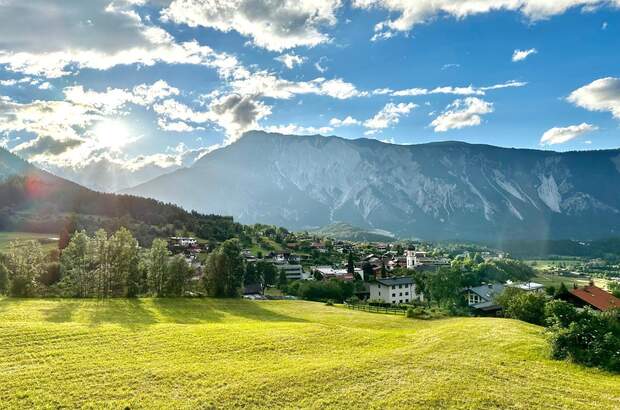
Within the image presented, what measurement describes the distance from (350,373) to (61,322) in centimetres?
3628

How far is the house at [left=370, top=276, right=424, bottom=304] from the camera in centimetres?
13150

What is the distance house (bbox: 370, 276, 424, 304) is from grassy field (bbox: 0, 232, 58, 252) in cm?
12006

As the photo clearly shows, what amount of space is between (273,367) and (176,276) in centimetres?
5125

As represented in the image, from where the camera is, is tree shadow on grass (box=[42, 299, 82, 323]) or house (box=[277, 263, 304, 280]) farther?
house (box=[277, 263, 304, 280])

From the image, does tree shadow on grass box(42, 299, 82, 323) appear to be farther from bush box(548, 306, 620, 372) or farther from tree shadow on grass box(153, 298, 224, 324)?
bush box(548, 306, 620, 372)

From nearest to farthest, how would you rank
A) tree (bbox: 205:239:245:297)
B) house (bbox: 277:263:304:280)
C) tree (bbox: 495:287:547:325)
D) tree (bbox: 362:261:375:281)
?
tree (bbox: 495:287:547:325)
tree (bbox: 205:239:245:297)
house (bbox: 277:263:304:280)
tree (bbox: 362:261:375:281)

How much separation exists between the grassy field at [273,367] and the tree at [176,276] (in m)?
24.8

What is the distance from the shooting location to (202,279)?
89.3m

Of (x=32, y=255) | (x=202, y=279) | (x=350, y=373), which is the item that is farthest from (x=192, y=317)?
(x=32, y=255)

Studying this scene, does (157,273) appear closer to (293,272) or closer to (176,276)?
(176,276)

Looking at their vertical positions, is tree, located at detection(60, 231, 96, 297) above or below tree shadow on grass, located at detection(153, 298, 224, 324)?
above

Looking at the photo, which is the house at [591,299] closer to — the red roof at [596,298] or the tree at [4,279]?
the red roof at [596,298]

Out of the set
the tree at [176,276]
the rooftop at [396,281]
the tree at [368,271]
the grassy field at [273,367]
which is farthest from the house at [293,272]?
the grassy field at [273,367]

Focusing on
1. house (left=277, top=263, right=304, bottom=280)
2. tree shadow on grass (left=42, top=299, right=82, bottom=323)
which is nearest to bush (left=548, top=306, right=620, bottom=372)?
tree shadow on grass (left=42, top=299, right=82, bottom=323)
